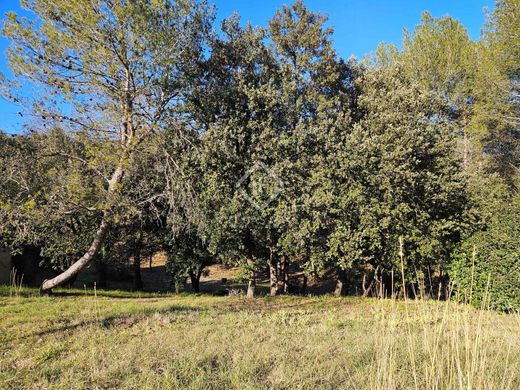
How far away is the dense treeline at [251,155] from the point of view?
28.3 feet

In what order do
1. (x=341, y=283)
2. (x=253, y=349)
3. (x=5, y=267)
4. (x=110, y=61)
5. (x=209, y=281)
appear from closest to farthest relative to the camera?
(x=253, y=349), (x=110, y=61), (x=5, y=267), (x=341, y=283), (x=209, y=281)

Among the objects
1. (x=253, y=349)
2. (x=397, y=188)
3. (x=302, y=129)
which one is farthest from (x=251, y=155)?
(x=253, y=349)

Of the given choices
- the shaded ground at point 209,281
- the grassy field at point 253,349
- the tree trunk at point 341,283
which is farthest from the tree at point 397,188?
the shaded ground at point 209,281

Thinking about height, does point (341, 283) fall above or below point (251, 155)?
below

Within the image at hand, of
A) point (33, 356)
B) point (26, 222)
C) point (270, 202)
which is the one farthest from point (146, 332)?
point (270, 202)

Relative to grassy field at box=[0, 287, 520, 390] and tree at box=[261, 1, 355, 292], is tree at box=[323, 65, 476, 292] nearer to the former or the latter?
tree at box=[261, 1, 355, 292]

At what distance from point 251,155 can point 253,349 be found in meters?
6.96

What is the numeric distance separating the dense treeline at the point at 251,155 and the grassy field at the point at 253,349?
320cm

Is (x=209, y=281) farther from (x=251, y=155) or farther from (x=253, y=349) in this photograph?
(x=253, y=349)

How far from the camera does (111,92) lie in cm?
912

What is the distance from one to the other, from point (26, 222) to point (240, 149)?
6.14 meters

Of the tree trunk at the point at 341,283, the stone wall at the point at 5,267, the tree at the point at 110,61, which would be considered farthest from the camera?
the tree trunk at the point at 341,283

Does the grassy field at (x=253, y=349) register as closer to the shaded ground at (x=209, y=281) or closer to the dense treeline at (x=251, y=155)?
the dense treeline at (x=251, y=155)

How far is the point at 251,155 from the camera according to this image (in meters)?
10.8
